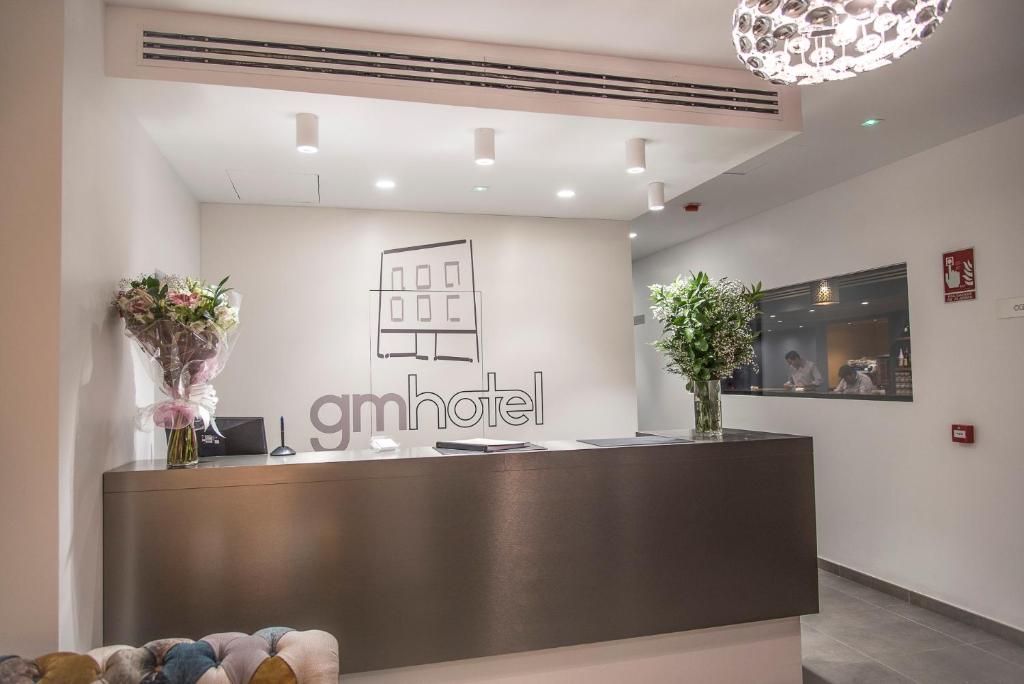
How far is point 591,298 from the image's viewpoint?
5129 millimetres

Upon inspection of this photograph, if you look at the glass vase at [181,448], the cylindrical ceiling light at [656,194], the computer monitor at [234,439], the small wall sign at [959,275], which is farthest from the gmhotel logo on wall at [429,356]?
the small wall sign at [959,275]

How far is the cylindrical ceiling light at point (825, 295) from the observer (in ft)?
17.0

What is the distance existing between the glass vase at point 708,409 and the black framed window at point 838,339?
6.85 feet

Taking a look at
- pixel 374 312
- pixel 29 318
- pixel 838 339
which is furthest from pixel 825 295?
pixel 29 318

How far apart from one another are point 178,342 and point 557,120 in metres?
1.96

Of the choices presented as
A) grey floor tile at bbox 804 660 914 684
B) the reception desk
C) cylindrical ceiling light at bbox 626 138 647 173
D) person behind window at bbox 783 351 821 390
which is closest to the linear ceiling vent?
cylindrical ceiling light at bbox 626 138 647 173

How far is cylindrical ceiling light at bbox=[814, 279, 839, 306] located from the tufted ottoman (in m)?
4.74

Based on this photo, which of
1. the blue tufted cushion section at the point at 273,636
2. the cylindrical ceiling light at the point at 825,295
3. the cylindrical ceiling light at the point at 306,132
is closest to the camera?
the blue tufted cushion section at the point at 273,636

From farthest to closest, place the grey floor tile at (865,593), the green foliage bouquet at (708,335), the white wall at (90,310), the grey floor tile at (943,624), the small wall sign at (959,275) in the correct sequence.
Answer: the grey floor tile at (865,593)
the small wall sign at (959,275)
the grey floor tile at (943,624)
the green foliage bouquet at (708,335)
the white wall at (90,310)

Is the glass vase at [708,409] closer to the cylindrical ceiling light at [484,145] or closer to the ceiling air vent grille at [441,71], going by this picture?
the ceiling air vent grille at [441,71]

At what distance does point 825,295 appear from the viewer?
208 inches

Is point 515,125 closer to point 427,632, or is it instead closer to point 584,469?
point 584,469

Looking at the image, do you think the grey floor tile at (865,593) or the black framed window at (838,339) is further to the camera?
the black framed window at (838,339)

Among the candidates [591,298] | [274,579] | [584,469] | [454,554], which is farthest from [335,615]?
[591,298]
